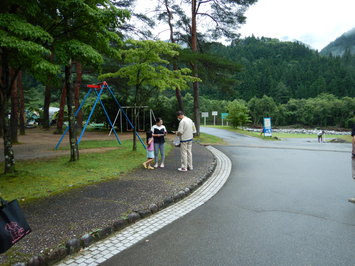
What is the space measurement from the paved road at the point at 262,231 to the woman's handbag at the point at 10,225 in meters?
1.26

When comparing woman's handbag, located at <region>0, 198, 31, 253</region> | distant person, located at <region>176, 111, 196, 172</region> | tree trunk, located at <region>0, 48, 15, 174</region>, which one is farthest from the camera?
distant person, located at <region>176, 111, 196, 172</region>

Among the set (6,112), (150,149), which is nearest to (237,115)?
(150,149)

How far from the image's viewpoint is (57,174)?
770 centimetres

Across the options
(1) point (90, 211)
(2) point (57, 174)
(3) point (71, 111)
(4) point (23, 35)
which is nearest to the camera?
(1) point (90, 211)

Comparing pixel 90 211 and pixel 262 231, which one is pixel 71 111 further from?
pixel 262 231

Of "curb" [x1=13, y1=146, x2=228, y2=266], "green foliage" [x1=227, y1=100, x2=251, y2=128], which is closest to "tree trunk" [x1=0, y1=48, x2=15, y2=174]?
"curb" [x1=13, y1=146, x2=228, y2=266]

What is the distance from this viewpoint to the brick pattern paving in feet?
11.3

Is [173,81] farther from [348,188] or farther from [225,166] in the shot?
[348,188]

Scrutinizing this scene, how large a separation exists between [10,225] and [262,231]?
132 inches

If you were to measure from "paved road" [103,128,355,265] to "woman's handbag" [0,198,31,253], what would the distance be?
1262 mm

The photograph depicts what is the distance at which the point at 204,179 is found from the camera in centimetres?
785

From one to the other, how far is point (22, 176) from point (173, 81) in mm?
6946

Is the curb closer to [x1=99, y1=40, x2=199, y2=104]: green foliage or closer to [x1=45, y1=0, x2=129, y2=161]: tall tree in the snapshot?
[x1=45, y1=0, x2=129, y2=161]: tall tree

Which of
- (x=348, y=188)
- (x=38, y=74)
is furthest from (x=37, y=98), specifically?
(x=348, y=188)
